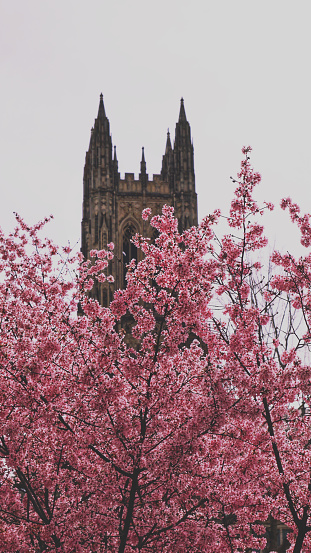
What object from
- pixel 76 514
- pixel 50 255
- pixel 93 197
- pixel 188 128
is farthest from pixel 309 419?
pixel 188 128

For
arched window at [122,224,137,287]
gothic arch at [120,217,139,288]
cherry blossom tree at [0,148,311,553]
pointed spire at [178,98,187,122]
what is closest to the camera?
cherry blossom tree at [0,148,311,553]

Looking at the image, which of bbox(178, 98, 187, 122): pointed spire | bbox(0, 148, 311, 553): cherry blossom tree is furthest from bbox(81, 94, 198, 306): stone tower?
bbox(0, 148, 311, 553): cherry blossom tree

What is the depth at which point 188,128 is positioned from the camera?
55625mm

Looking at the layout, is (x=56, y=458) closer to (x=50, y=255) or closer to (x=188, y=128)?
(x=50, y=255)

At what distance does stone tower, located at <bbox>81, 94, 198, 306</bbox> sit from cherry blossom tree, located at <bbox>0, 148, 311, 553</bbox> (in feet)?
129

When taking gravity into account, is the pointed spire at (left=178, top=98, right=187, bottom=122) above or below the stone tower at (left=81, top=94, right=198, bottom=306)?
above

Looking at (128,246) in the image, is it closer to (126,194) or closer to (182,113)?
(126,194)

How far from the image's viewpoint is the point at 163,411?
8.34m

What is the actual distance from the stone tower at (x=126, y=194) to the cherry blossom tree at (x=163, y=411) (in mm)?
39208

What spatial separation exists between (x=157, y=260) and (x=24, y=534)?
4699 millimetres

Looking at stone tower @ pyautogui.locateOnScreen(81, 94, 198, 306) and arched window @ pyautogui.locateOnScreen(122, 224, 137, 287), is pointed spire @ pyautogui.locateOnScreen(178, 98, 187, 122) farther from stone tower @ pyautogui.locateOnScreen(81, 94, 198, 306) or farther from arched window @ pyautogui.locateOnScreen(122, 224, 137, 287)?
arched window @ pyautogui.locateOnScreen(122, 224, 137, 287)

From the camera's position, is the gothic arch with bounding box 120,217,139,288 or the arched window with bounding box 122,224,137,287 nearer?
the arched window with bounding box 122,224,137,287

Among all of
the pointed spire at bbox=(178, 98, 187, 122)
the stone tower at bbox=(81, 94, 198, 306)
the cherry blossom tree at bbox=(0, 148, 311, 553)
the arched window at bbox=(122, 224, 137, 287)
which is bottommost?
the cherry blossom tree at bbox=(0, 148, 311, 553)

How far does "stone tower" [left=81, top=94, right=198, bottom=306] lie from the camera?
50531 mm
